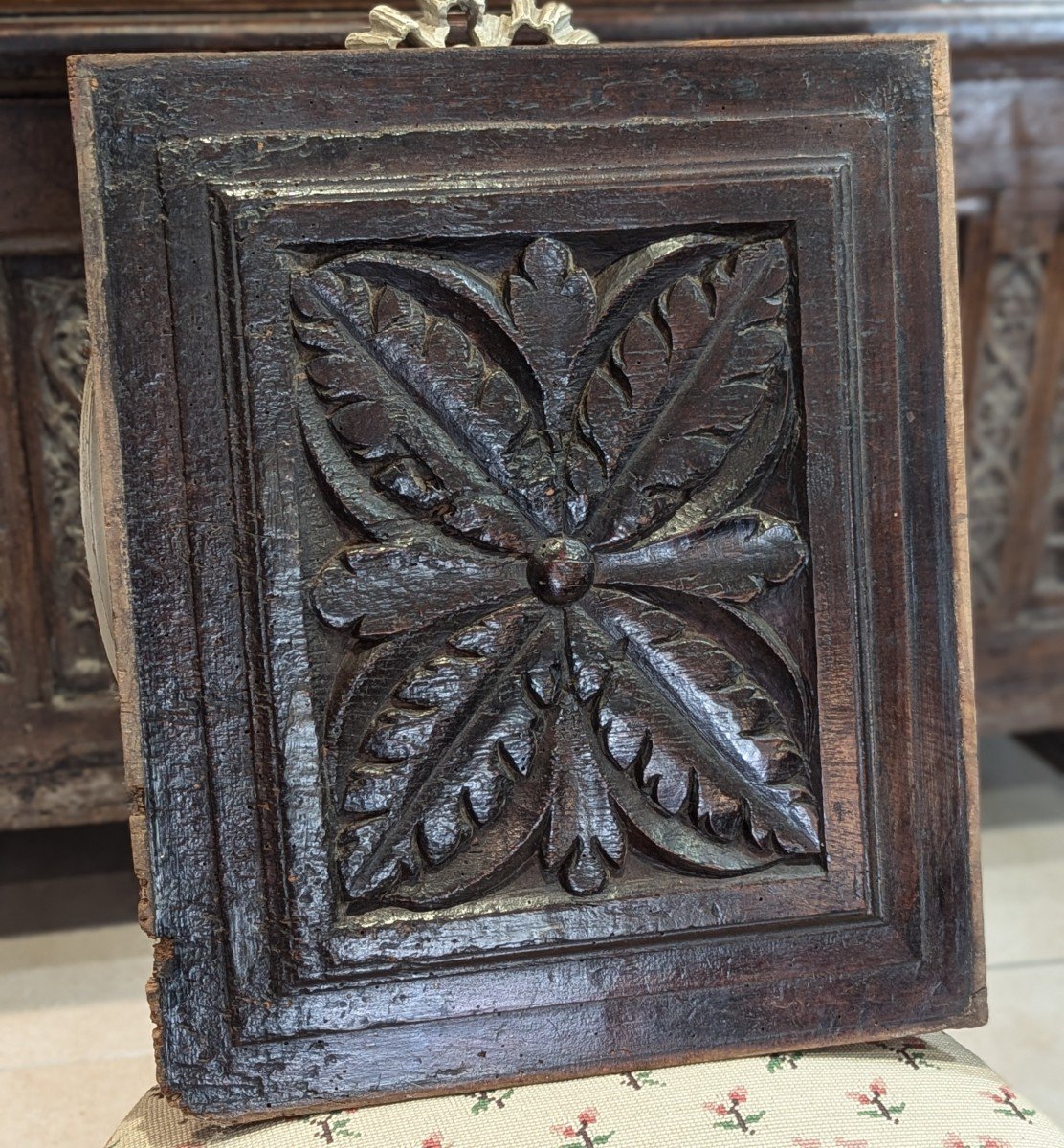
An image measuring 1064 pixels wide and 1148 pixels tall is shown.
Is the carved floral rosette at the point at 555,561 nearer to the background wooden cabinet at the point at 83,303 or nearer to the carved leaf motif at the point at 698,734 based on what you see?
the carved leaf motif at the point at 698,734

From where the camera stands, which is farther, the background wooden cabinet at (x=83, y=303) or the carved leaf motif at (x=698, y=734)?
the background wooden cabinet at (x=83, y=303)

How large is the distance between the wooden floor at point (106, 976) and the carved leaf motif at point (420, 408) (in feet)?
2.02

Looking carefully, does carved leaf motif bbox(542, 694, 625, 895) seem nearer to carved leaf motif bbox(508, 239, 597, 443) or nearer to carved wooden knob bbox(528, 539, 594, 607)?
carved wooden knob bbox(528, 539, 594, 607)

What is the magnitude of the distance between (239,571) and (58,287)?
492mm

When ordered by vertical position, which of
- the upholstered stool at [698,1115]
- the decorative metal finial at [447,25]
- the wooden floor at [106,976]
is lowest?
the wooden floor at [106,976]

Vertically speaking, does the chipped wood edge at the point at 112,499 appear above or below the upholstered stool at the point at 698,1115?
above

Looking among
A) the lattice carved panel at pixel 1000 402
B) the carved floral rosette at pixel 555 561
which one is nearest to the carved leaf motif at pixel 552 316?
the carved floral rosette at pixel 555 561

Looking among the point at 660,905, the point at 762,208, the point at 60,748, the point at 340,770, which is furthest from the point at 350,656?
the point at 60,748

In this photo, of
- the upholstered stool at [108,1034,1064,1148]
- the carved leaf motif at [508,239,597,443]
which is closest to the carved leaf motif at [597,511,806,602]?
the carved leaf motif at [508,239,597,443]

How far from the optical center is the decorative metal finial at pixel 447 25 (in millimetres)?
773

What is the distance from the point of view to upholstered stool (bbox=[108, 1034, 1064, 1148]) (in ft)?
2.21

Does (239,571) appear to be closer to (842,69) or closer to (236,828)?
(236,828)

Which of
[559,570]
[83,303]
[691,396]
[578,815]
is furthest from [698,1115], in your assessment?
[83,303]

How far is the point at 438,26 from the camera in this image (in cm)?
77
